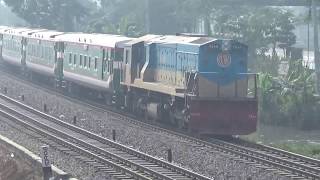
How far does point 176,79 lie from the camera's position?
2744 cm

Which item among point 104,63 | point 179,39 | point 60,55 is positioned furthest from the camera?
point 60,55

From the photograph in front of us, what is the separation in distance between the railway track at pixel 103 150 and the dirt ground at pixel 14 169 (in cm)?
180

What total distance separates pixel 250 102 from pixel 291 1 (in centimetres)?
3539

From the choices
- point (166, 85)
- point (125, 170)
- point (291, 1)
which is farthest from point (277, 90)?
point (291, 1)

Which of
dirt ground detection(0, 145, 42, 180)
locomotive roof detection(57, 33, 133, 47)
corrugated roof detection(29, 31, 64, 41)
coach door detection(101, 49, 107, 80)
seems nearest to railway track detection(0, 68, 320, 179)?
dirt ground detection(0, 145, 42, 180)

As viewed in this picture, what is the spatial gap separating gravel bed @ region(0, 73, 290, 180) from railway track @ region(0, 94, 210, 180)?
63cm

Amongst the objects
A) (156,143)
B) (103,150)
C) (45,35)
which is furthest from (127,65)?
(45,35)

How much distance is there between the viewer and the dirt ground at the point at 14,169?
1903 centimetres

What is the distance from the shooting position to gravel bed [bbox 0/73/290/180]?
19.0m

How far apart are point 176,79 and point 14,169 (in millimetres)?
9181

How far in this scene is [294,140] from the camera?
29.9 m

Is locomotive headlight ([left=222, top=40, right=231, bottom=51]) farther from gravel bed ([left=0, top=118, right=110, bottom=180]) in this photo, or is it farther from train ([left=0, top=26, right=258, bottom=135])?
gravel bed ([left=0, top=118, right=110, bottom=180])

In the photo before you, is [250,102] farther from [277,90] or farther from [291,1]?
[291,1]

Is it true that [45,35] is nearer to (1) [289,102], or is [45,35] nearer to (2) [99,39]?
(2) [99,39]
